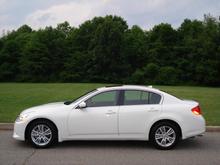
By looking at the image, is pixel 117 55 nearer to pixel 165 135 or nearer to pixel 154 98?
pixel 154 98

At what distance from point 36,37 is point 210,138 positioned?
72.4 meters

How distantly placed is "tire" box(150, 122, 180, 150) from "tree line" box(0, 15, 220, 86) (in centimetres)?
6148

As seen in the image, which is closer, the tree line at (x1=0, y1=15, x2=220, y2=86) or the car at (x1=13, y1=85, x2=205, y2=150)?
the car at (x1=13, y1=85, x2=205, y2=150)

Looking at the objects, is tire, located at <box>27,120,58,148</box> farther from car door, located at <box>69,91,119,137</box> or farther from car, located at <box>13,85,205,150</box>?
car door, located at <box>69,91,119,137</box>

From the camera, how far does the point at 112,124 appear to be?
9.23 meters

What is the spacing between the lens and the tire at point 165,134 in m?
9.23

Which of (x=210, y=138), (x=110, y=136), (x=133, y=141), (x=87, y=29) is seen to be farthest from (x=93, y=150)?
(x=87, y=29)

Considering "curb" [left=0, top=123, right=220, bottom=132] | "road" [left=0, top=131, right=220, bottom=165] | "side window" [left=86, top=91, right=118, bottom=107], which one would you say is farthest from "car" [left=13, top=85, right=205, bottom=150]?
"curb" [left=0, top=123, right=220, bottom=132]

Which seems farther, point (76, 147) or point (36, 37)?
point (36, 37)

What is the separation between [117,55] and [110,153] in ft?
219

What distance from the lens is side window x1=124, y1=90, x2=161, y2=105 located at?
31.1 feet

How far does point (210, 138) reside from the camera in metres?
10.7

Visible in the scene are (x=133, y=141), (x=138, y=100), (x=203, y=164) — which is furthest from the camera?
(x=133, y=141)

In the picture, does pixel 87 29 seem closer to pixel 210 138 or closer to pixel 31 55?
pixel 31 55
